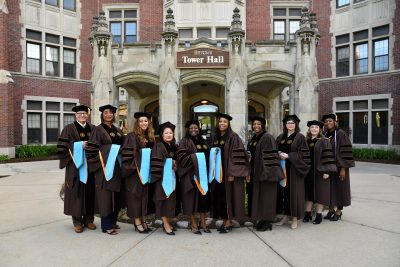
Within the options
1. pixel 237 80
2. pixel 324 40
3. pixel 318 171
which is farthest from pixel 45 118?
pixel 324 40

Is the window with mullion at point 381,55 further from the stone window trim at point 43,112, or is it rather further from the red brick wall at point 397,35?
the stone window trim at point 43,112

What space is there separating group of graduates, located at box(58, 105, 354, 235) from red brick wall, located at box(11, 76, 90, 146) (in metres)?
14.4

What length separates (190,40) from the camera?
51.3 ft

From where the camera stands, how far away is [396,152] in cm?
1559

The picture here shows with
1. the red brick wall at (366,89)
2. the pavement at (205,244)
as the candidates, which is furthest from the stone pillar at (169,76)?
the red brick wall at (366,89)

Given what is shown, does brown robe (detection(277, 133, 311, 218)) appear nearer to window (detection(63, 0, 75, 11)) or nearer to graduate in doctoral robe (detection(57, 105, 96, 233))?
graduate in doctoral robe (detection(57, 105, 96, 233))

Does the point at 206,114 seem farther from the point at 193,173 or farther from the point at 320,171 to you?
the point at 193,173

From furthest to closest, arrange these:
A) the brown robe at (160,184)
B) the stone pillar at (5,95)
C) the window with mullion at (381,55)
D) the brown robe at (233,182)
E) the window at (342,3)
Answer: the window at (342,3) < the window with mullion at (381,55) < the stone pillar at (5,95) < the brown robe at (233,182) < the brown robe at (160,184)

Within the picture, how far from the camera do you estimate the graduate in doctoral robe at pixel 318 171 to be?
5.33 metres

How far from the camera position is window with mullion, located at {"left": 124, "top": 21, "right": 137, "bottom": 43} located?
19.9m

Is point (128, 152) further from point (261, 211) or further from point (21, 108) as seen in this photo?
point (21, 108)

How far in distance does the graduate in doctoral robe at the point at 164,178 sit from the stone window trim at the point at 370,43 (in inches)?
659

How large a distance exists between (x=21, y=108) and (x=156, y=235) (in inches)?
648

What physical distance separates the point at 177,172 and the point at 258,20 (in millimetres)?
16630
